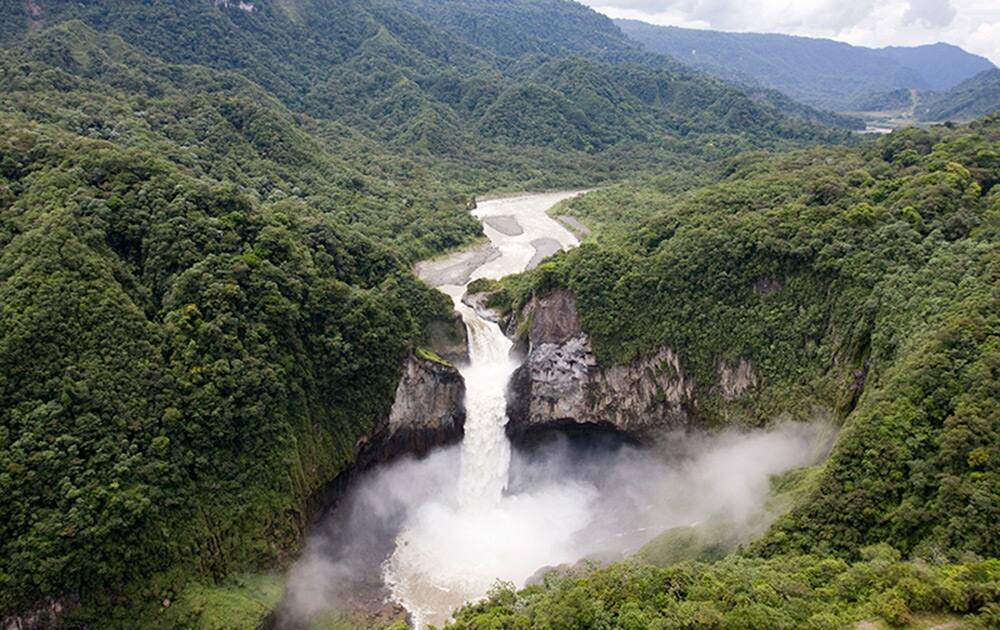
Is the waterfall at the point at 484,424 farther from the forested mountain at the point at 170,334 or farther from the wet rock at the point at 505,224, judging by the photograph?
the wet rock at the point at 505,224

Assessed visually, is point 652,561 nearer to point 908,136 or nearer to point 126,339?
point 126,339

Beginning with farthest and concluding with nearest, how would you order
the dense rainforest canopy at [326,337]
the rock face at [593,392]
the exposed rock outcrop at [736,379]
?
the rock face at [593,392], the exposed rock outcrop at [736,379], the dense rainforest canopy at [326,337]

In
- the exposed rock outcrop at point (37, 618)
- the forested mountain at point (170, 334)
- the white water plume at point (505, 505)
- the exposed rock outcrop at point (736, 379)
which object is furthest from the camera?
the exposed rock outcrop at point (736, 379)

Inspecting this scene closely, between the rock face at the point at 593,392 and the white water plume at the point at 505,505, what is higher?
the rock face at the point at 593,392

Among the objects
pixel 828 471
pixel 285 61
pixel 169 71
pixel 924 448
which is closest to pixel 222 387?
pixel 828 471

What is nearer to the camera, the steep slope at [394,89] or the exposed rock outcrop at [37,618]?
the exposed rock outcrop at [37,618]

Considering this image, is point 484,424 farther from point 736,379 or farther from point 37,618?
point 37,618

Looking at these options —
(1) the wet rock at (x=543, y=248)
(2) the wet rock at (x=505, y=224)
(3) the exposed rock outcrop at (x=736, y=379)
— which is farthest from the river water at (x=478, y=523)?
(2) the wet rock at (x=505, y=224)

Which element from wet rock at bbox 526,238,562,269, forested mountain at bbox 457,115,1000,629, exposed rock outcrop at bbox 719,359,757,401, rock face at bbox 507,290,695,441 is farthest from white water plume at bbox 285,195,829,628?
wet rock at bbox 526,238,562,269

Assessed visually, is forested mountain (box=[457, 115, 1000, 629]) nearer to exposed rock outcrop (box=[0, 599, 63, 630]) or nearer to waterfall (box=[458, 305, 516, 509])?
waterfall (box=[458, 305, 516, 509])
